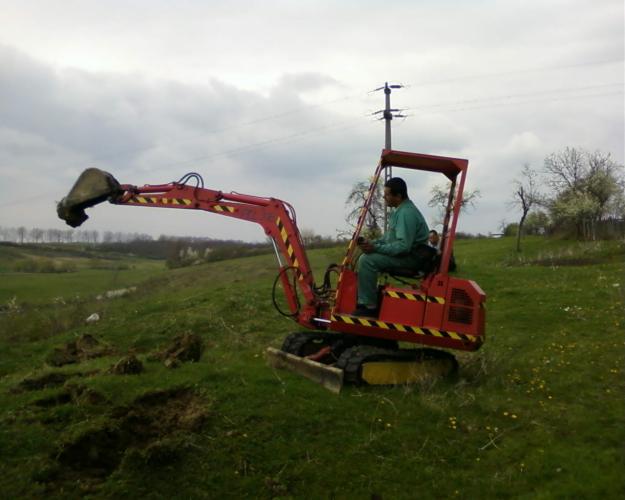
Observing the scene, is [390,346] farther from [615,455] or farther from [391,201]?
[615,455]

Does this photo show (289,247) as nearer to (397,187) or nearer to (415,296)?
(397,187)

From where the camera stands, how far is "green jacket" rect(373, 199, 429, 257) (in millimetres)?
7504

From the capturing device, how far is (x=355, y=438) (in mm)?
6320

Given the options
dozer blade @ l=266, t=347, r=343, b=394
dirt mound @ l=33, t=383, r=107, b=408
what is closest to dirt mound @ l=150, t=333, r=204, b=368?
dozer blade @ l=266, t=347, r=343, b=394

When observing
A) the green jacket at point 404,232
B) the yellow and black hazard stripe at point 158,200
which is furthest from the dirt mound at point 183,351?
the green jacket at point 404,232

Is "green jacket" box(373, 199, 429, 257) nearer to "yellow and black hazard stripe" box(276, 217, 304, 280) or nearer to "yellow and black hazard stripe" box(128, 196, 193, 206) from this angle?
"yellow and black hazard stripe" box(276, 217, 304, 280)

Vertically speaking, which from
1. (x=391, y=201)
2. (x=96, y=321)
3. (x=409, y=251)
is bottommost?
(x=96, y=321)

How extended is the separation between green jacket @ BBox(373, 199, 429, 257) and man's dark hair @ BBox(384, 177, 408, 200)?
0.11 meters

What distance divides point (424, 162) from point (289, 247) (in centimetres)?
224

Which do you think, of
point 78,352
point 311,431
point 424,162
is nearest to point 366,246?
point 424,162

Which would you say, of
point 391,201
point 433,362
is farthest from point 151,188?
point 433,362

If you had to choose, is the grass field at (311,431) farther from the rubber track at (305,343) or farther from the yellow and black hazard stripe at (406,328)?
the yellow and black hazard stripe at (406,328)

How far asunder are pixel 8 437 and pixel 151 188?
4.37m

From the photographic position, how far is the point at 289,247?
8.68 meters
